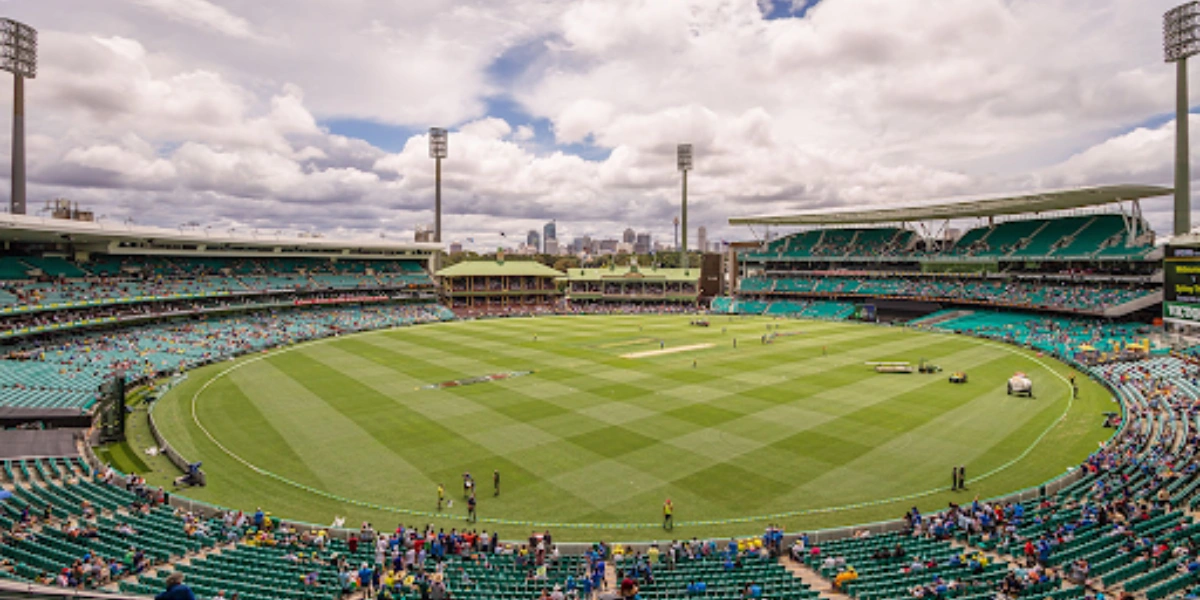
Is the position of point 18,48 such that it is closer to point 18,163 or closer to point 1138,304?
point 18,163

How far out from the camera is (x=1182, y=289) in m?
41.6

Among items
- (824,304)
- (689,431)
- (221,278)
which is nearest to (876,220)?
(824,304)

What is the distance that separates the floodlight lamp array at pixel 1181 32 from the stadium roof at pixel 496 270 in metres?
81.2

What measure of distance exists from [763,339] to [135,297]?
6232cm

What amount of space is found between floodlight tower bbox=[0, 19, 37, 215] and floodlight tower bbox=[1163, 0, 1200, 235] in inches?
4189

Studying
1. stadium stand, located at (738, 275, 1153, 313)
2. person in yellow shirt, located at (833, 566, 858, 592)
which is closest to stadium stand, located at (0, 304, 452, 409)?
person in yellow shirt, located at (833, 566, 858, 592)

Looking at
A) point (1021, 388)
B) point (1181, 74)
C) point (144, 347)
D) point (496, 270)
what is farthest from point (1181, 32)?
point (144, 347)

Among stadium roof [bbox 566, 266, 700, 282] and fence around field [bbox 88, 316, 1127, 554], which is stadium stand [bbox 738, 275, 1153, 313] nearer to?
stadium roof [bbox 566, 266, 700, 282]

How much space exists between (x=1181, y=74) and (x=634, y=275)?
7191 cm

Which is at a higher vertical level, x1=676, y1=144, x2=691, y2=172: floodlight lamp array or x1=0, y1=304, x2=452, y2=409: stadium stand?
x1=676, y1=144, x2=691, y2=172: floodlight lamp array

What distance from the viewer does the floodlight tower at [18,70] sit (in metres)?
54.0

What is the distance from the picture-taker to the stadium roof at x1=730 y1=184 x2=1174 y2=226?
59.2 m

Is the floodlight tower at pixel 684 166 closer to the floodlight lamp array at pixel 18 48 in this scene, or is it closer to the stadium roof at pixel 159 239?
the stadium roof at pixel 159 239

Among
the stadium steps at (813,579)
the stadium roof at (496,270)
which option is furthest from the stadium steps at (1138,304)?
the stadium roof at (496,270)
